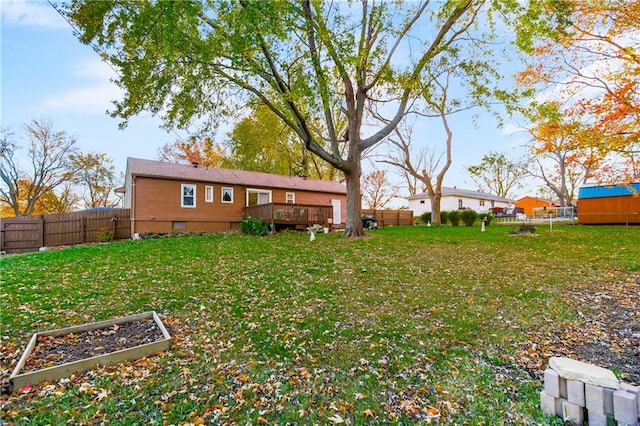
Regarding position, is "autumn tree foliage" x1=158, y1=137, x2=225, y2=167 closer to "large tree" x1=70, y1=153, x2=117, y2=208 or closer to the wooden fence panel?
"large tree" x1=70, y1=153, x2=117, y2=208

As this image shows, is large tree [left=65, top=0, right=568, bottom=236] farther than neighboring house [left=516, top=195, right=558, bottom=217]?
No

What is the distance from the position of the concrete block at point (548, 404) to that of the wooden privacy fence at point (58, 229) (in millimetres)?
17167

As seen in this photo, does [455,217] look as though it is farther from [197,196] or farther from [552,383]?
[552,383]

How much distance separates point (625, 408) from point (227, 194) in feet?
58.6

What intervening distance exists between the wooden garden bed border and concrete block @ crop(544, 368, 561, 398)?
3.90 metres

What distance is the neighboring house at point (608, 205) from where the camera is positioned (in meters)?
18.7

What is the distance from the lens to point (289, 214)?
16000mm

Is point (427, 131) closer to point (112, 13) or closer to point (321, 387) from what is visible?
point (112, 13)

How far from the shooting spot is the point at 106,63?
27.7ft

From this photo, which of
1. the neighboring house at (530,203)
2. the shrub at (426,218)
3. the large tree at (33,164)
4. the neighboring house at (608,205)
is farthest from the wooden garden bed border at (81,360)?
the neighboring house at (530,203)

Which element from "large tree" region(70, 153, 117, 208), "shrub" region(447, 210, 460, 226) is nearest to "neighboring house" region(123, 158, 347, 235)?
"large tree" region(70, 153, 117, 208)

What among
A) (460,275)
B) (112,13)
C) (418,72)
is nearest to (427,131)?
(418,72)

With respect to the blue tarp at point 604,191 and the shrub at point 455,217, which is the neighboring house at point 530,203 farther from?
the shrub at point 455,217

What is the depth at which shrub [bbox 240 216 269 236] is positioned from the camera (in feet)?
48.7
